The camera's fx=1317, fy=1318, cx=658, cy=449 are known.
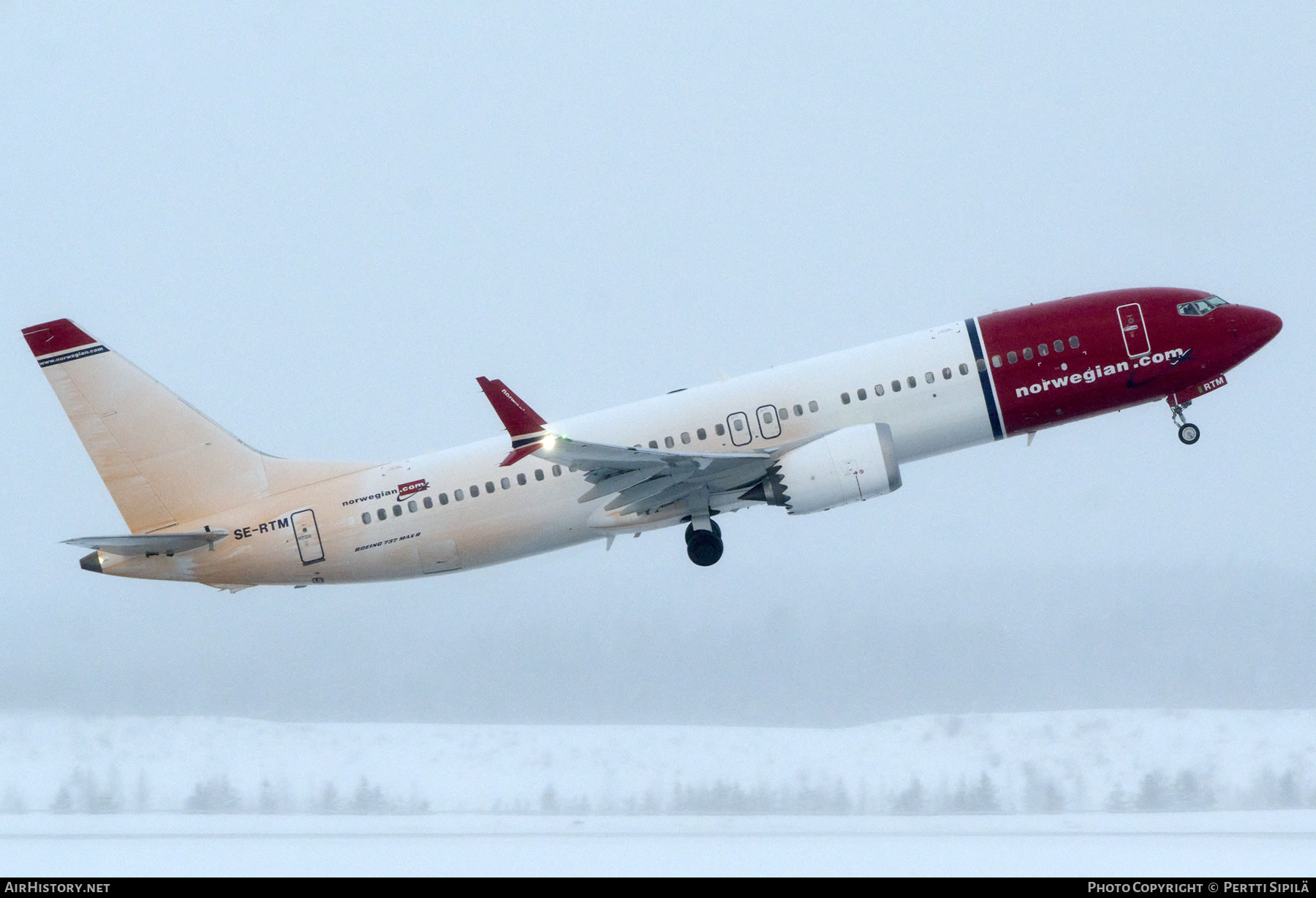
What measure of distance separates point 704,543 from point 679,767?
535 inches

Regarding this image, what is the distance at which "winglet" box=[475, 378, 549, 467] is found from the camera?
30.7m

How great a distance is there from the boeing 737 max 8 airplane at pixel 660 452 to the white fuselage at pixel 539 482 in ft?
0.15

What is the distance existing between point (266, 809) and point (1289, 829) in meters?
34.7

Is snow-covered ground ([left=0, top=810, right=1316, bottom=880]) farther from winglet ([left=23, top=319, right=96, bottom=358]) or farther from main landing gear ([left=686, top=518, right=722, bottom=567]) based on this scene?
winglet ([left=23, top=319, right=96, bottom=358])

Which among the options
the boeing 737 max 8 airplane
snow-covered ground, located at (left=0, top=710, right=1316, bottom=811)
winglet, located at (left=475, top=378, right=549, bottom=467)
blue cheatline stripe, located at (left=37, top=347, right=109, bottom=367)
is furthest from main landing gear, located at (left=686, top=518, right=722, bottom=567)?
blue cheatline stripe, located at (left=37, top=347, right=109, bottom=367)

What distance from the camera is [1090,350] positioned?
114 feet

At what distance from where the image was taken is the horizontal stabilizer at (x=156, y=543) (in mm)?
34625

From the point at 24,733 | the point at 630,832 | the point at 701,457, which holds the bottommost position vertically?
the point at 630,832

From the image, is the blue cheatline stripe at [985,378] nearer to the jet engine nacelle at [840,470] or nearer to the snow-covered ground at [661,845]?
the jet engine nacelle at [840,470]

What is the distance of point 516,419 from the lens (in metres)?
31.4

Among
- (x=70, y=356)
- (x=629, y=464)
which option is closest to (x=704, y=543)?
(x=629, y=464)
